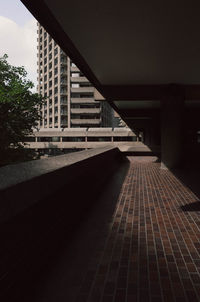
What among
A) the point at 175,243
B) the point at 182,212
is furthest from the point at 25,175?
the point at 182,212

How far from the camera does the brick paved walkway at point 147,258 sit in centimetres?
280

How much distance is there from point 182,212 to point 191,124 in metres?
32.2

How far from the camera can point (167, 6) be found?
612 centimetres

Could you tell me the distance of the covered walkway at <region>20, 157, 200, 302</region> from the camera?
2.81 meters

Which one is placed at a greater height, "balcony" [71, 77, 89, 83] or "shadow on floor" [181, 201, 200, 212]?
"balcony" [71, 77, 89, 83]

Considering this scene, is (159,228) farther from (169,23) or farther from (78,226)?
(169,23)

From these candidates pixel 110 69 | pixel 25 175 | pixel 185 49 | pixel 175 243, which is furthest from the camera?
pixel 110 69

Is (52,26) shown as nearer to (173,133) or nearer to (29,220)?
(29,220)

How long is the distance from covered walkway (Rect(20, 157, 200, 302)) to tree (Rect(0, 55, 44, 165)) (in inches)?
670

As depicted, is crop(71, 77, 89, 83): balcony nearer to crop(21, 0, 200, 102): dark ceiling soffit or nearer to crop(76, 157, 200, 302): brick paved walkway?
crop(21, 0, 200, 102): dark ceiling soffit

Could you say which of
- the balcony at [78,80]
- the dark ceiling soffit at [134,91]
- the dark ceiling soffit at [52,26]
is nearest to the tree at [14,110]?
the dark ceiling soffit at [134,91]

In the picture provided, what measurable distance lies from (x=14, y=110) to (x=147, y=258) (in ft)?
71.8

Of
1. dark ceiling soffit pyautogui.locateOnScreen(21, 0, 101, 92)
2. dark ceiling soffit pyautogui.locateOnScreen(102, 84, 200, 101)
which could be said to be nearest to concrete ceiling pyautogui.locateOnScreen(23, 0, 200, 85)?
dark ceiling soffit pyautogui.locateOnScreen(21, 0, 101, 92)

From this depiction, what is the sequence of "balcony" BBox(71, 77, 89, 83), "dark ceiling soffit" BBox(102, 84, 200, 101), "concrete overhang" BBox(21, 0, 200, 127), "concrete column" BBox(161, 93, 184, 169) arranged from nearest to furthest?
"concrete overhang" BBox(21, 0, 200, 127) < "concrete column" BBox(161, 93, 184, 169) < "dark ceiling soffit" BBox(102, 84, 200, 101) < "balcony" BBox(71, 77, 89, 83)
